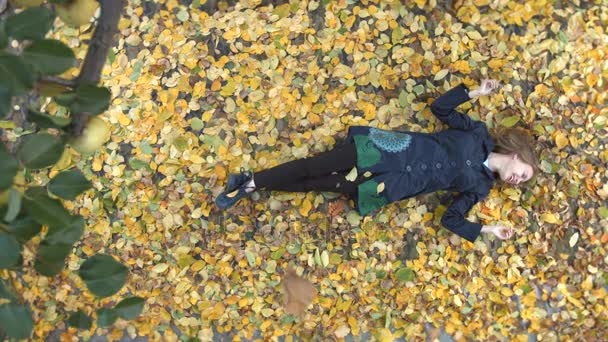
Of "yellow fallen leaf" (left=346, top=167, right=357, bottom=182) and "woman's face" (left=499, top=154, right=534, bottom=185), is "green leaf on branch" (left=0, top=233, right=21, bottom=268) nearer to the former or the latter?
"yellow fallen leaf" (left=346, top=167, right=357, bottom=182)

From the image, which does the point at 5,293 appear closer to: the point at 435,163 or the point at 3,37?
the point at 3,37

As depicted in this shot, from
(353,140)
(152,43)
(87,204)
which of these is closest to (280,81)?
(353,140)

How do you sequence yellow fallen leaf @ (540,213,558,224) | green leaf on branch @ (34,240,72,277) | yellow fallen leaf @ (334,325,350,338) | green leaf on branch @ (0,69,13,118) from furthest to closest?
yellow fallen leaf @ (540,213,558,224) < yellow fallen leaf @ (334,325,350,338) < green leaf on branch @ (34,240,72,277) < green leaf on branch @ (0,69,13,118)

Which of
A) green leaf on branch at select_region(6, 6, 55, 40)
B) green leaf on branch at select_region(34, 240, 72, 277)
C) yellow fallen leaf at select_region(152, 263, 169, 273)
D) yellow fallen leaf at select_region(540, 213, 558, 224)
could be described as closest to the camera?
green leaf on branch at select_region(6, 6, 55, 40)

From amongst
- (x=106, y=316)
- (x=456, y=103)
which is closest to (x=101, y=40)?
(x=106, y=316)

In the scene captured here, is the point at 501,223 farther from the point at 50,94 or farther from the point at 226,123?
the point at 50,94

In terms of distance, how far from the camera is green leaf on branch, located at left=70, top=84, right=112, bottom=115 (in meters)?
1.25

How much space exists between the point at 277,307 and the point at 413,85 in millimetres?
1708

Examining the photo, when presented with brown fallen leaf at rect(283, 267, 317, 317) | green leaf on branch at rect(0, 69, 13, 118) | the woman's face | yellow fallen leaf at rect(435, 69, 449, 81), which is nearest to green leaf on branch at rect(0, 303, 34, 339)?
green leaf on branch at rect(0, 69, 13, 118)

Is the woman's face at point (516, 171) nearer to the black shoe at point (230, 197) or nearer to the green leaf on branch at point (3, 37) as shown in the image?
the black shoe at point (230, 197)

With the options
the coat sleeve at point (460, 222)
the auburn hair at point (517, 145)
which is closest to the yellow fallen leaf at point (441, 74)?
the auburn hair at point (517, 145)

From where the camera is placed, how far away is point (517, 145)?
3.14m

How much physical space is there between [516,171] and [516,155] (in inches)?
4.6

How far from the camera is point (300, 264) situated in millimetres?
3141
